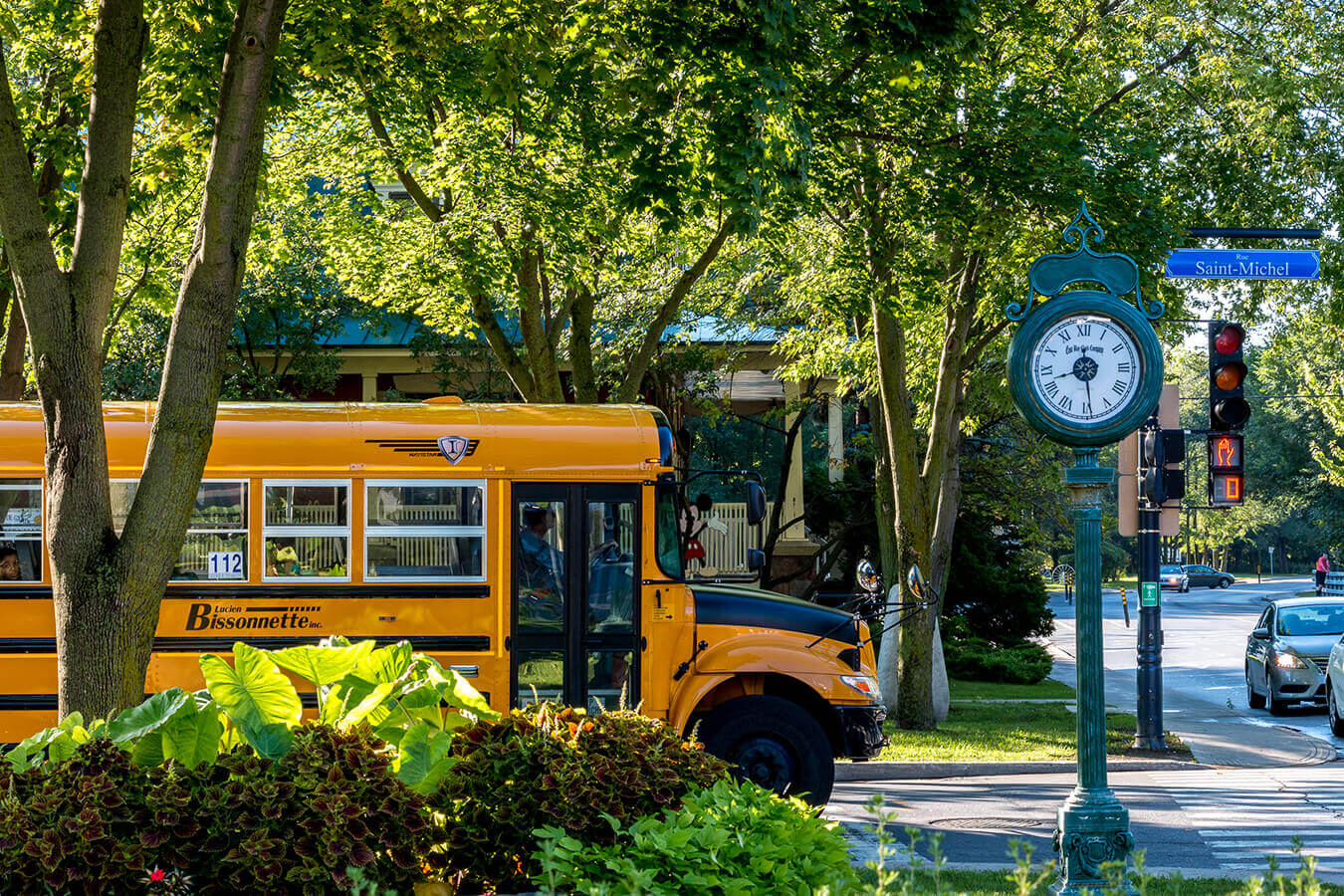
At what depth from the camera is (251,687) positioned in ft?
16.6

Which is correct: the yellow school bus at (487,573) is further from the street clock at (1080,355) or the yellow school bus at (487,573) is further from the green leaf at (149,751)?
the green leaf at (149,751)

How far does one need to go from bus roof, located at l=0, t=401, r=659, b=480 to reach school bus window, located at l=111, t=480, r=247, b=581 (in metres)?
0.13

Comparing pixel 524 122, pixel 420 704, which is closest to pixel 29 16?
pixel 524 122

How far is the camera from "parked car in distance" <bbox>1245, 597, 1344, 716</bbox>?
1959 centimetres

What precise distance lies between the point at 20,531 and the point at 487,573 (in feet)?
11.4

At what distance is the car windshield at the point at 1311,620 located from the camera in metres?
20.3

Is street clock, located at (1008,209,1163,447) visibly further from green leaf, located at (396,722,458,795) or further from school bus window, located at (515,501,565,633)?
school bus window, located at (515,501,565,633)

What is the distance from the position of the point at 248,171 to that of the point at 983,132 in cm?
851

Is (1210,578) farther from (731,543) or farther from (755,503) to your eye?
(755,503)

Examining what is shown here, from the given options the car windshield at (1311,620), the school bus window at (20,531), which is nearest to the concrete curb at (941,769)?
the school bus window at (20,531)

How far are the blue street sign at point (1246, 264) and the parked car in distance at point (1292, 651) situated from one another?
9.52 meters

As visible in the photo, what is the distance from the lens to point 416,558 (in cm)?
998

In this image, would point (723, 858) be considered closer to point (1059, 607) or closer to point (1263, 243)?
point (1263, 243)

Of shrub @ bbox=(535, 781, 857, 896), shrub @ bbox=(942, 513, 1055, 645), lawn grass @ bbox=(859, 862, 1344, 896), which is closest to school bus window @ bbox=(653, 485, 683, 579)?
lawn grass @ bbox=(859, 862, 1344, 896)
